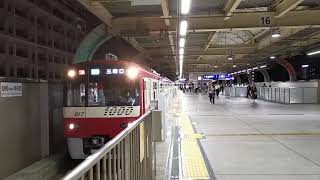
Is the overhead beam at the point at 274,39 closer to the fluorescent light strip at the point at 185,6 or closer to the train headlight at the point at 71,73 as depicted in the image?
the fluorescent light strip at the point at 185,6

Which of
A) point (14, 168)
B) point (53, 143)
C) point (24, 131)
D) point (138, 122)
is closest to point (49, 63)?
point (53, 143)

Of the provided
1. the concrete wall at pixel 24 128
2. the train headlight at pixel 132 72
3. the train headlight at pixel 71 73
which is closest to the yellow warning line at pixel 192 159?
the train headlight at pixel 132 72

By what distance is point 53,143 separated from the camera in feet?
39.7

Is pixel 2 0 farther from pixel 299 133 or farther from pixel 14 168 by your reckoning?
pixel 299 133

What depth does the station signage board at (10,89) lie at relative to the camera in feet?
29.3

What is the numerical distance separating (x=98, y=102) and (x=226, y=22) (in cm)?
755

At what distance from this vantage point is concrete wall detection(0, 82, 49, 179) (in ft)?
29.3

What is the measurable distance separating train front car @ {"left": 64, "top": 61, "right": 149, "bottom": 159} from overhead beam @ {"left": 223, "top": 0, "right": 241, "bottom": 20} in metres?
4.18

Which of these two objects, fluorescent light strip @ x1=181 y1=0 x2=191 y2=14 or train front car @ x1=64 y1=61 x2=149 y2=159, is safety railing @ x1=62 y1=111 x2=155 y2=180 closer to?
train front car @ x1=64 y1=61 x2=149 y2=159

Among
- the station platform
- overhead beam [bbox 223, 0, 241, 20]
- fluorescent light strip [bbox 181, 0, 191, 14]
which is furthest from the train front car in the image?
overhead beam [bbox 223, 0, 241, 20]

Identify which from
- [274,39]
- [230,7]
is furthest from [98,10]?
[274,39]

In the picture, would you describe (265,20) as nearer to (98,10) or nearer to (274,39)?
(98,10)

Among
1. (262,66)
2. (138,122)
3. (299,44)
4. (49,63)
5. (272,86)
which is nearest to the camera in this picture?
(138,122)

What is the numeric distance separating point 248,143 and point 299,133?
281cm
